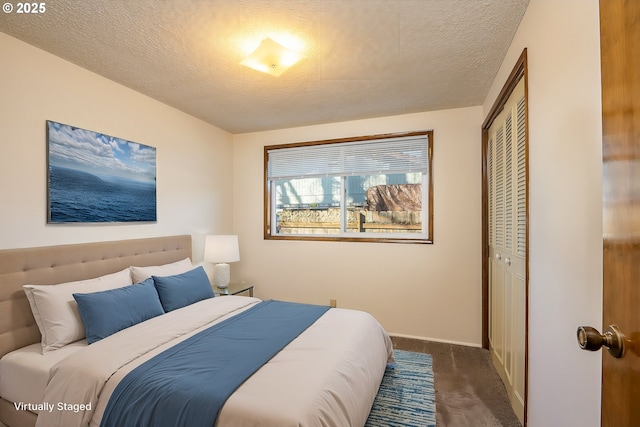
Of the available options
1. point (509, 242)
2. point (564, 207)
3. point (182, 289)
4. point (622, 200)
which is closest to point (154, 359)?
point (182, 289)

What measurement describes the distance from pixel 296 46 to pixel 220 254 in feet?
7.58

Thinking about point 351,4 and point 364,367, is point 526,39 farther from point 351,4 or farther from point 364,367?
point 364,367

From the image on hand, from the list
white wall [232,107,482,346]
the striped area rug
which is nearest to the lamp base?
white wall [232,107,482,346]

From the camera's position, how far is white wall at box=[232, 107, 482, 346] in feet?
10.5

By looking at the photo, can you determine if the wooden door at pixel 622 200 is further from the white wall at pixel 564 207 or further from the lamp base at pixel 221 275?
the lamp base at pixel 221 275

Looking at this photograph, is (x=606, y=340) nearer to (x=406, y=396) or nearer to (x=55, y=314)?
(x=406, y=396)

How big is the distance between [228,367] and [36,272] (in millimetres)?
1573

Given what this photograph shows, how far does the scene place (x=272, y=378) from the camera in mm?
1505

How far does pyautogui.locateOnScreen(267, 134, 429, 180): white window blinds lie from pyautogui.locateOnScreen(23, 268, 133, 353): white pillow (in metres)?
2.56

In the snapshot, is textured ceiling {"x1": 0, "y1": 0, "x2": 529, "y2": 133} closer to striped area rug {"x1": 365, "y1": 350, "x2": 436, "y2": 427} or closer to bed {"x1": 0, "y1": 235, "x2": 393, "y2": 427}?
bed {"x1": 0, "y1": 235, "x2": 393, "y2": 427}

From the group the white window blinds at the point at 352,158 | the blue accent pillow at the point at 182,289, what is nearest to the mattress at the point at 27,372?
the blue accent pillow at the point at 182,289

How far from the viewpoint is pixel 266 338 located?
1953 mm

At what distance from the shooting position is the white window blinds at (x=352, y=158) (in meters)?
3.43

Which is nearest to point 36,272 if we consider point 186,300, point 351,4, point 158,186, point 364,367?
point 186,300
